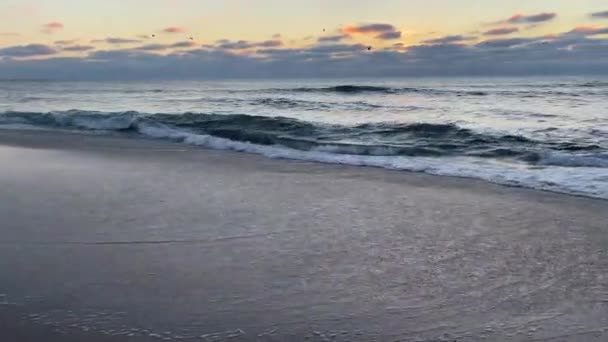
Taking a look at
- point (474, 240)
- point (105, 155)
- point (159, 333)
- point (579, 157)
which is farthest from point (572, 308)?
point (105, 155)

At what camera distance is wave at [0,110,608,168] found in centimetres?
1054

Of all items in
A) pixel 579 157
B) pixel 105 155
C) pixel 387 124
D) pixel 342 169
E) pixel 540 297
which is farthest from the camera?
pixel 387 124

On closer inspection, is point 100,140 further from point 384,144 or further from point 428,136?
point 428,136

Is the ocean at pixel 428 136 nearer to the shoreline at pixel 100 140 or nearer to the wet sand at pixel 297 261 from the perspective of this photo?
the shoreline at pixel 100 140

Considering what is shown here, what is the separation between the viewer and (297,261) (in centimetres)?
429

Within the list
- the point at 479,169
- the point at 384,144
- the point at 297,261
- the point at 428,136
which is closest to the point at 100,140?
the point at 384,144

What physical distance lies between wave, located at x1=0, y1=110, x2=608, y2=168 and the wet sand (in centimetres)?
330

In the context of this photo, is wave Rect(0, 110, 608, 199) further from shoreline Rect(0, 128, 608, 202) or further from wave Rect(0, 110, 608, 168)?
shoreline Rect(0, 128, 608, 202)

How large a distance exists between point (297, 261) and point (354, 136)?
986 centimetres

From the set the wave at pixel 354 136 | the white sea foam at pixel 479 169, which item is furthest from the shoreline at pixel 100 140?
the wave at pixel 354 136

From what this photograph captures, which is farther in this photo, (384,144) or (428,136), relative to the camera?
(428,136)

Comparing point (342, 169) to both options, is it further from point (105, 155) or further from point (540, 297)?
point (540, 297)

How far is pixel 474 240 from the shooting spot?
191 inches

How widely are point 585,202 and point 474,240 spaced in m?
2.19
